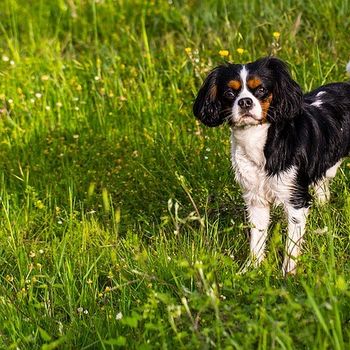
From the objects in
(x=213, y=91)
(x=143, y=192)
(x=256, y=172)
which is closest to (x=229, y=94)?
(x=213, y=91)

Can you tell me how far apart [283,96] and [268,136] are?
217 mm

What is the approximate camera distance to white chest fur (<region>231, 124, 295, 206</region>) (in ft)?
14.6

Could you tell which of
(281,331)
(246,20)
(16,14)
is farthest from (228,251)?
(16,14)

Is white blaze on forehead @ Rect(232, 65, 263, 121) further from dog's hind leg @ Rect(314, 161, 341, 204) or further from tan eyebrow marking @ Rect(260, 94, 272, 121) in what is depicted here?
dog's hind leg @ Rect(314, 161, 341, 204)

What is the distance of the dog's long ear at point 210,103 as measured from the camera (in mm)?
4516

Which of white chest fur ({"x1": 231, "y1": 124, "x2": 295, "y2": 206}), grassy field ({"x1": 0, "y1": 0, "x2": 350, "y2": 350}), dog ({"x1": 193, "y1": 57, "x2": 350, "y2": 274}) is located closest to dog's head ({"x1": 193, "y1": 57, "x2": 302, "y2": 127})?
dog ({"x1": 193, "y1": 57, "x2": 350, "y2": 274})

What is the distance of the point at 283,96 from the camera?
435 centimetres

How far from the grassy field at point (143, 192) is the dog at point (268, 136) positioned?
0.52ft

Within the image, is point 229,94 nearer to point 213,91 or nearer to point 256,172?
point 213,91

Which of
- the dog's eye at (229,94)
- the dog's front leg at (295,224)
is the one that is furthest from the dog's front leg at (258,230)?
the dog's eye at (229,94)

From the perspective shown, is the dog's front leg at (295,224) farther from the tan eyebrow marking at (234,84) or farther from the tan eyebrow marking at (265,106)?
the tan eyebrow marking at (234,84)

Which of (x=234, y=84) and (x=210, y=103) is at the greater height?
(x=234, y=84)

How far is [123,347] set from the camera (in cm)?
335

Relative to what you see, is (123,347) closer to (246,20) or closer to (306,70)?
(306,70)
